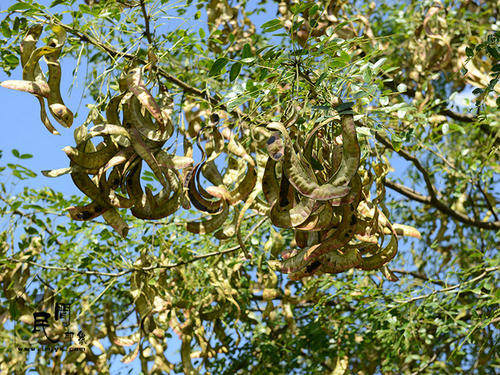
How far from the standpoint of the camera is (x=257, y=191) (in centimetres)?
154

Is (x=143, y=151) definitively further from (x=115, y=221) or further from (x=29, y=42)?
(x=29, y=42)

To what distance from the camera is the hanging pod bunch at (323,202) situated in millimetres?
1284

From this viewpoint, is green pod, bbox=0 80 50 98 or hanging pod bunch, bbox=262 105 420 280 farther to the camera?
green pod, bbox=0 80 50 98

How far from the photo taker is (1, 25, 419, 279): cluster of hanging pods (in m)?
1.34

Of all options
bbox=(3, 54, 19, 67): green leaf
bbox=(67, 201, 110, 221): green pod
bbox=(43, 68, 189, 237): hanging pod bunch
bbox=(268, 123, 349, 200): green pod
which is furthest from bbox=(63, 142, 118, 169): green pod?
bbox=(3, 54, 19, 67): green leaf

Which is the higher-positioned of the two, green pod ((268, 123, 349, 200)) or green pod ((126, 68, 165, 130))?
green pod ((126, 68, 165, 130))

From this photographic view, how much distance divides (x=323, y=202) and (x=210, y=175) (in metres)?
0.34

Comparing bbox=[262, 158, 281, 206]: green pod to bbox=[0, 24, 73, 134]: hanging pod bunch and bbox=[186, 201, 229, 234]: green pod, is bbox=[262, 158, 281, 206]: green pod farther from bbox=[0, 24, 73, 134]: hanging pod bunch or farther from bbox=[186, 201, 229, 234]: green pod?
bbox=[0, 24, 73, 134]: hanging pod bunch

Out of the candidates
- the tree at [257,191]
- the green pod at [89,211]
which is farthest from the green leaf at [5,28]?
the green pod at [89,211]

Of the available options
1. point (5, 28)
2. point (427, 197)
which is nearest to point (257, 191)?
point (5, 28)

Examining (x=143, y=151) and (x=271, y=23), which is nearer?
(x=143, y=151)

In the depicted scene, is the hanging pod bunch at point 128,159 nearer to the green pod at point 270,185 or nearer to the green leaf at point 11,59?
the green pod at point 270,185

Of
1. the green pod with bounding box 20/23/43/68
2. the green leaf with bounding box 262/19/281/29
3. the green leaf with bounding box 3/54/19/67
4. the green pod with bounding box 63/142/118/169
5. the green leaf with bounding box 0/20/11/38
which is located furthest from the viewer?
the green leaf with bounding box 3/54/19/67

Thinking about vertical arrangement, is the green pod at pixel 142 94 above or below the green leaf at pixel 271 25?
below
